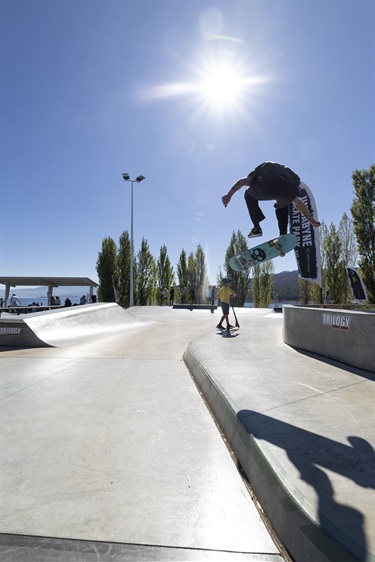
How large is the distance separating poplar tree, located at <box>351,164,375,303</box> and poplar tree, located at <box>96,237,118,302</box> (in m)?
26.5

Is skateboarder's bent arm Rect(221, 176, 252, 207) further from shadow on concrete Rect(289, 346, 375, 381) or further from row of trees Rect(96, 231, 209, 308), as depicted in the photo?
row of trees Rect(96, 231, 209, 308)

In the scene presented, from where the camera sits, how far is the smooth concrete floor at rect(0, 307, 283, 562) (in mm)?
1645

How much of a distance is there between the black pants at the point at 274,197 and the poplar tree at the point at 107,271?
33.3 meters

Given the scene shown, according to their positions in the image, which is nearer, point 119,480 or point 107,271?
point 119,480

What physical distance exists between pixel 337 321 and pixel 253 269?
3225cm

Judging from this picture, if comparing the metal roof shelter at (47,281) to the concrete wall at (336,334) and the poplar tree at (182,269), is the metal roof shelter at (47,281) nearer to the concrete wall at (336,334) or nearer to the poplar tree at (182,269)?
the poplar tree at (182,269)

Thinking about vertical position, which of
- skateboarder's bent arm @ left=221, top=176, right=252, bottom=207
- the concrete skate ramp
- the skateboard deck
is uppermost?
skateboarder's bent arm @ left=221, top=176, right=252, bottom=207

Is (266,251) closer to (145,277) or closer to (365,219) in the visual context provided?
(365,219)

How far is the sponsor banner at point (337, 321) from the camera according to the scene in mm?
5102

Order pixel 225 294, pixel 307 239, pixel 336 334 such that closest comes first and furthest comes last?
pixel 336 334 < pixel 225 294 < pixel 307 239

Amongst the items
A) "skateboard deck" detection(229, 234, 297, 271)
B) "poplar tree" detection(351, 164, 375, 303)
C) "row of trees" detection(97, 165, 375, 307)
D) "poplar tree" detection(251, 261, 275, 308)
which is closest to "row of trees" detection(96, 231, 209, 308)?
"row of trees" detection(97, 165, 375, 307)

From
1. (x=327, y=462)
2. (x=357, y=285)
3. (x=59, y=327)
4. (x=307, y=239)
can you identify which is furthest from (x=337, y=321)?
(x=357, y=285)

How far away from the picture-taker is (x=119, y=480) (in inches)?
87.6

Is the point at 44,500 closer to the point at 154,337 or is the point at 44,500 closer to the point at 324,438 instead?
the point at 324,438
